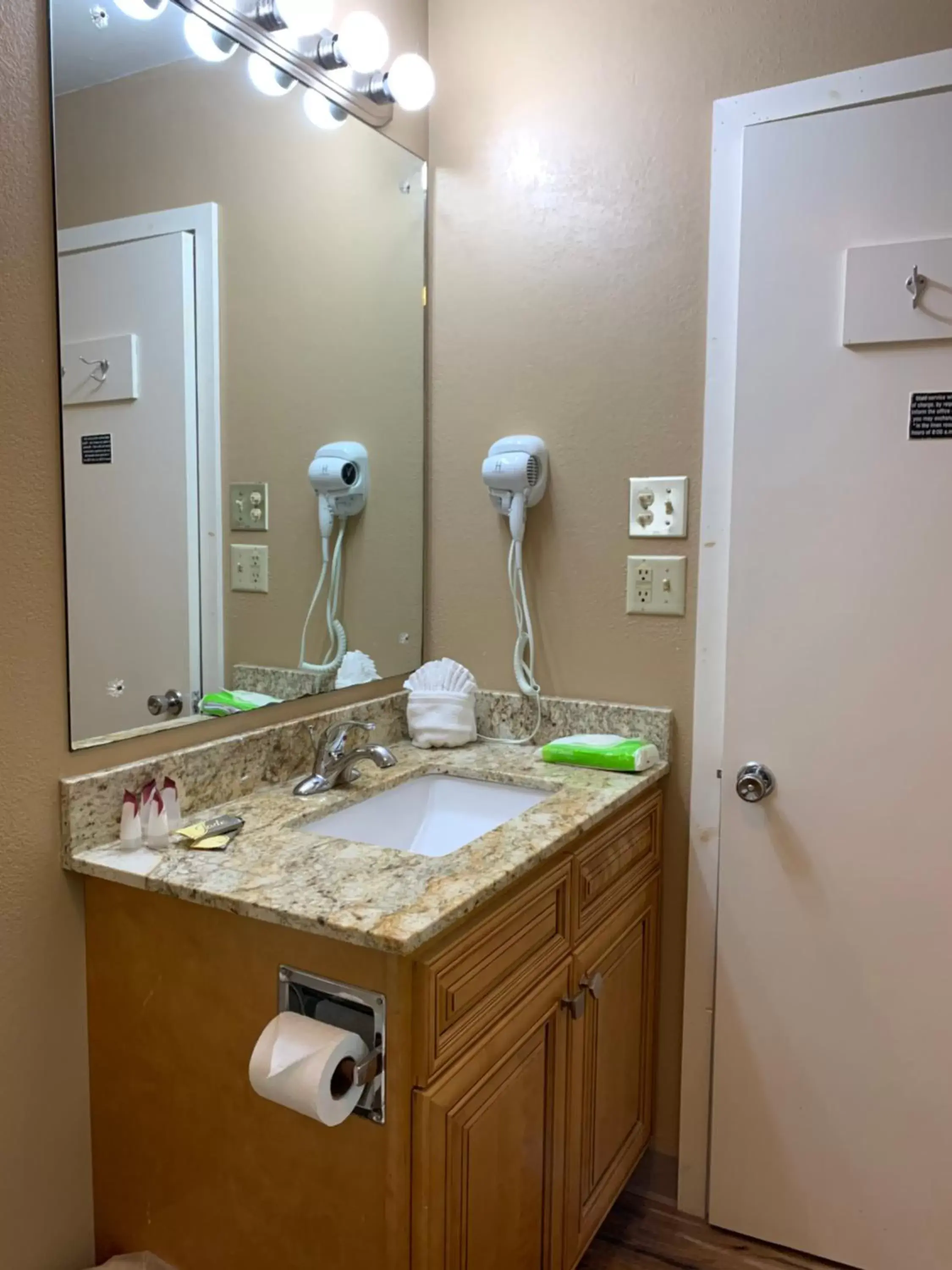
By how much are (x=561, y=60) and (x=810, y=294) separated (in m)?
0.70

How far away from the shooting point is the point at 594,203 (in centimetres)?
178

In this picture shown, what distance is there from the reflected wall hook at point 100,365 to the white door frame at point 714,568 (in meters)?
1.03

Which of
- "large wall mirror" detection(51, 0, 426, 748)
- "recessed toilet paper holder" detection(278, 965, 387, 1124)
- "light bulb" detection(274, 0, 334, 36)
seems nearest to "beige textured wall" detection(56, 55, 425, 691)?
"large wall mirror" detection(51, 0, 426, 748)

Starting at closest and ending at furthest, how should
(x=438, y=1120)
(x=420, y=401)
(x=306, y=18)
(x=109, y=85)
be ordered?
(x=438, y=1120) → (x=109, y=85) → (x=306, y=18) → (x=420, y=401)

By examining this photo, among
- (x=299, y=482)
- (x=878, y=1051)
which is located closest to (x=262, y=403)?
(x=299, y=482)

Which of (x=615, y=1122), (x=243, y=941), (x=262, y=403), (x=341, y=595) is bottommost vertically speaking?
(x=615, y=1122)

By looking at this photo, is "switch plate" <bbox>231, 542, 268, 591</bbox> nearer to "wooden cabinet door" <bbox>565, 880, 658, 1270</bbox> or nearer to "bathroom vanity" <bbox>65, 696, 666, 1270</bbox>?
"bathroom vanity" <bbox>65, 696, 666, 1270</bbox>

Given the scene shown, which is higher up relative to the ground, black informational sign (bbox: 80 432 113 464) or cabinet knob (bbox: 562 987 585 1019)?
black informational sign (bbox: 80 432 113 464)

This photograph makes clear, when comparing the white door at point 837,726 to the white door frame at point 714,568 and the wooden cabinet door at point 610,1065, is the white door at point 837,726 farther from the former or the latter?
the wooden cabinet door at point 610,1065

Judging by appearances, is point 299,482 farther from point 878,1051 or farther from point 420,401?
point 878,1051

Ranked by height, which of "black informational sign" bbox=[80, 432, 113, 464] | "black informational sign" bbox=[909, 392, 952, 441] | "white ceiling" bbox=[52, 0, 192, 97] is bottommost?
"black informational sign" bbox=[80, 432, 113, 464]

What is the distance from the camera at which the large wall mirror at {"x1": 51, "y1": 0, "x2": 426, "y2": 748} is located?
49.6 inches

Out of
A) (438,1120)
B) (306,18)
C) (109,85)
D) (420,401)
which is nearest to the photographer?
(438,1120)

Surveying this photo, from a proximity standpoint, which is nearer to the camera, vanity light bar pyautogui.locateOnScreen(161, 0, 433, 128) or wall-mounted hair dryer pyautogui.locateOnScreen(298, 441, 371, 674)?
vanity light bar pyautogui.locateOnScreen(161, 0, 433, 128)
